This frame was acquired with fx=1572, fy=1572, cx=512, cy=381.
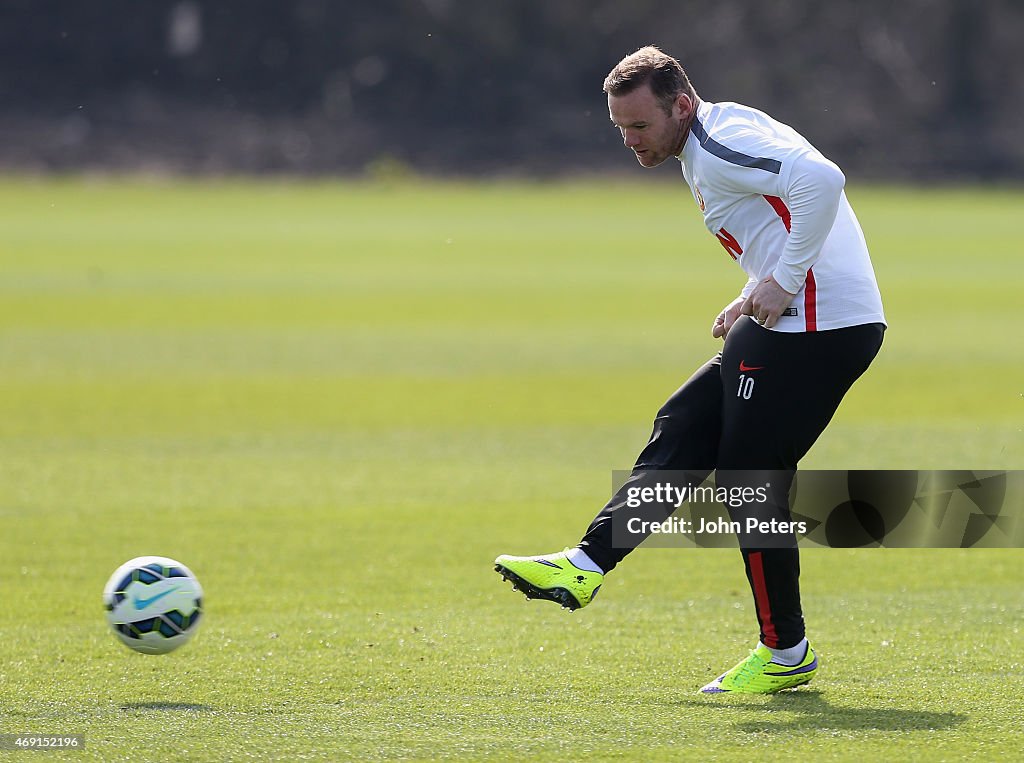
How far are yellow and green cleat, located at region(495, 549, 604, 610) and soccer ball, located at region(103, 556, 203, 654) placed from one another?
1249mm

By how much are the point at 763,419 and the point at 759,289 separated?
44 cm

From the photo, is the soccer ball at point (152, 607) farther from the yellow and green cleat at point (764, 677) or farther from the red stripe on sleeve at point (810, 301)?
the red stripe on sleeve at point (810, 301)

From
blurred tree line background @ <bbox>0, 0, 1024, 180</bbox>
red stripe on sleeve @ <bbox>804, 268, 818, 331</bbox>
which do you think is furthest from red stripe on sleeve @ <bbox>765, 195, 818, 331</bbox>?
blurred tree line background @ <bbox>0, 0, 1024, 180</bbox>

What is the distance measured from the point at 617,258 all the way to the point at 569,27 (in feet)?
157

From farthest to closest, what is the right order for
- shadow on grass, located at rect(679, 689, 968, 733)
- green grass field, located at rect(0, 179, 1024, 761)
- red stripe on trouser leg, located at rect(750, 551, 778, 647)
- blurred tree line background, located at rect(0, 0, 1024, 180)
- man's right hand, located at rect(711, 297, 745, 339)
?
blurred tree line background, located at rect(0, 0, 1024, 180) → man's right hand, located at rect(711, 297, 745, 339) → red stripe on trouser leg, located at rect(750, 551, 778, 647) → green grass field, located at rect(0, 179, 1024, 761) → shadow on grass, located at rect(679, 689, 968, 733)

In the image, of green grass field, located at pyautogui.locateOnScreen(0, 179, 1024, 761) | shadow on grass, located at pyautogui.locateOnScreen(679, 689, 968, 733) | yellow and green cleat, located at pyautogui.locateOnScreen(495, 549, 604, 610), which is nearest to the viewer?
shadow on grass, located at pyautogui.locateOnScreen(679, 689, 968, 733)

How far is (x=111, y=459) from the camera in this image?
36.7 ft

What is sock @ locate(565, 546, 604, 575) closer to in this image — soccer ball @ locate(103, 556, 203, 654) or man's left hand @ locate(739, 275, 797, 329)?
man's left hand @ locate(739, 275, 797, 329)

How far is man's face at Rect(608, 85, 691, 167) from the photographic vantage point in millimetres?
5203

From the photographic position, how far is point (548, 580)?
17.2ft

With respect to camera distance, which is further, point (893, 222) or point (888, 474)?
point (893, 222)

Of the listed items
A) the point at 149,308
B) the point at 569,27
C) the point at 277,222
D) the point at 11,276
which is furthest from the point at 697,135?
the point at 569,27

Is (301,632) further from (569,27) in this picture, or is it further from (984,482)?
(569,27)

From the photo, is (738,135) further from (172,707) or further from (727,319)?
(172,707)
